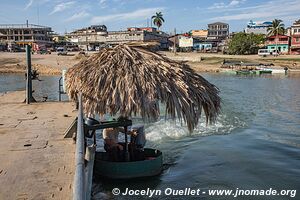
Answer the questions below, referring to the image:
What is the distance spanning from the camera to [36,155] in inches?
324

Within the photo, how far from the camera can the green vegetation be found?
91750mm

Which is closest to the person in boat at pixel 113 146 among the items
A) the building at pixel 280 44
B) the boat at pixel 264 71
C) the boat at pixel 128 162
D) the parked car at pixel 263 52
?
the boat at pixel 128 162

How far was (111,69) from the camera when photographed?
27.1 ft

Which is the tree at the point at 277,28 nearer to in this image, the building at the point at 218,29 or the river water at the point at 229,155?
the building at the point at 218,29

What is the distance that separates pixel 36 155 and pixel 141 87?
2.80 m

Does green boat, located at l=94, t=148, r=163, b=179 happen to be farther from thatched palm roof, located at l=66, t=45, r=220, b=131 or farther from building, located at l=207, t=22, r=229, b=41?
building, located at l=207, t=22, r=229, b=41

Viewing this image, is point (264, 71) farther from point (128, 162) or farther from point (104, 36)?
point (128, 162)

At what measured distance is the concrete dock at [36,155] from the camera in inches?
246

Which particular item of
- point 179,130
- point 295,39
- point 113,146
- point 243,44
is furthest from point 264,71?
point 113,146

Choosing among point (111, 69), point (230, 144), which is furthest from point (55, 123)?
point (230, 144)

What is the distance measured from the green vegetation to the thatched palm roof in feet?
285

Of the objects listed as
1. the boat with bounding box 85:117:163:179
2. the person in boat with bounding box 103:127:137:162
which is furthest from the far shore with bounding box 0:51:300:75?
the person in boat with bounding box 103:127:137:162

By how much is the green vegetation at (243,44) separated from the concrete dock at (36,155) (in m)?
82.7

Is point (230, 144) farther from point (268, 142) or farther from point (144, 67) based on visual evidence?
point (144, 67)
